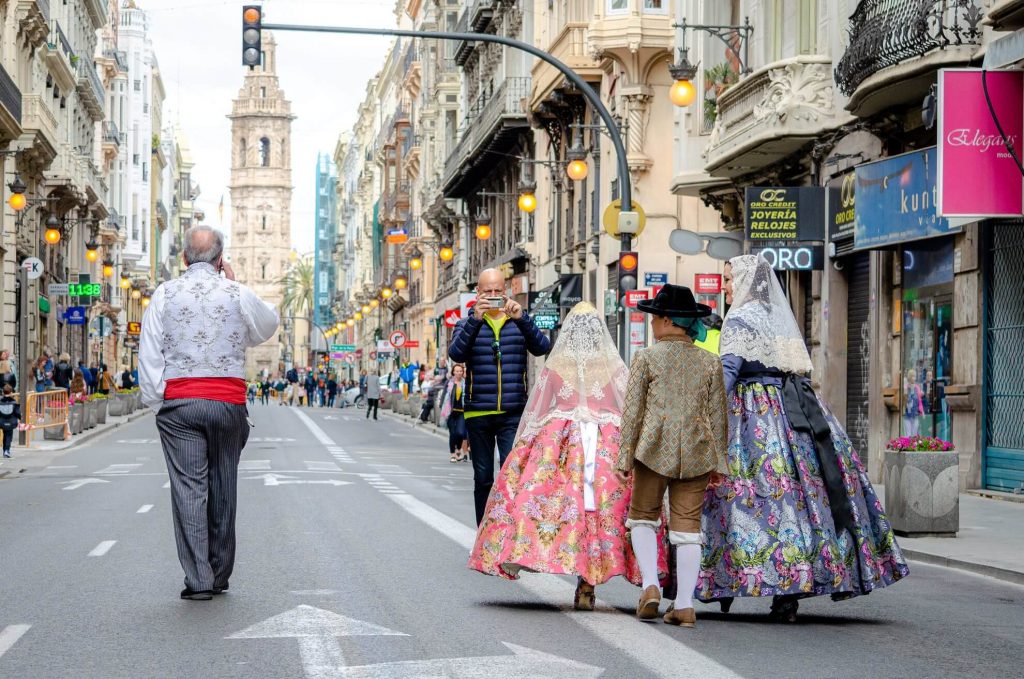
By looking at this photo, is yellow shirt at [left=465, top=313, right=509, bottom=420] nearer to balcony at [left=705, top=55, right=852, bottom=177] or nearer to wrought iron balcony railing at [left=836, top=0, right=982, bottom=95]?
wrought iron balcony railing at [left=836, top=0, right=982, bottom=95]

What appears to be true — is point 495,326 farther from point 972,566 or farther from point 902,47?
point 902,47

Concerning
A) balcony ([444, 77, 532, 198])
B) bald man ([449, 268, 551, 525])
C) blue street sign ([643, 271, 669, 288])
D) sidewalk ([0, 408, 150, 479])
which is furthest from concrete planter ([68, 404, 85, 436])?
bald man ([449, 268, 551, 525])

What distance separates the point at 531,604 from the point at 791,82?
49.7 ft

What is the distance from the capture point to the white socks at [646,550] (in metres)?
8.90

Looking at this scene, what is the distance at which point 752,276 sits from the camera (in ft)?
30.7

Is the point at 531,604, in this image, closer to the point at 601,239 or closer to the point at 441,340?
the point at 601,239

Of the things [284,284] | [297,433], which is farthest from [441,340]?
[284,284]

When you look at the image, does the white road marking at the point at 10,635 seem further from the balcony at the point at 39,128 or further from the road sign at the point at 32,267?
the balcony at the point at 39,128

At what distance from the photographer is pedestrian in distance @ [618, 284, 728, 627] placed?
28.8 ft

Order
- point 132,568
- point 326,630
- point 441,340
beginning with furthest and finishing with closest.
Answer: point 441,340 < point 132,568 < point 326,630

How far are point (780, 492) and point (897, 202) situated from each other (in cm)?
1275

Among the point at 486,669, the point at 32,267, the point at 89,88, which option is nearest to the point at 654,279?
the point at 32,267

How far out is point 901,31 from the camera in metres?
19.0

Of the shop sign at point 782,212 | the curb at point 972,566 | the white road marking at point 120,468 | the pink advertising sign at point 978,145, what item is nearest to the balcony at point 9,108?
the white road marking at point 120,468
